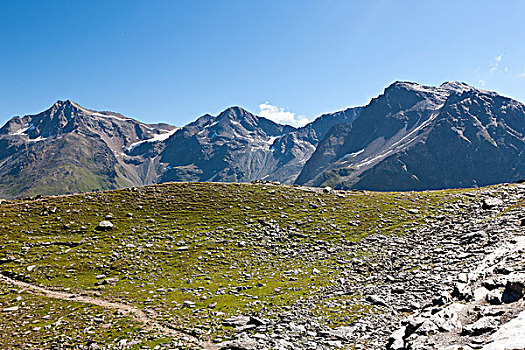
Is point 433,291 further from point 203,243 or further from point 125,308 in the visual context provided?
point 203,243

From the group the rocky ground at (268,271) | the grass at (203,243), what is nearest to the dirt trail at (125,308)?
the rocky ground at (268,271)

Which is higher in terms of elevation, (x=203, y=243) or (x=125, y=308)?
(x=203, y=243)

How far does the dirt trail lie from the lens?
20737mm

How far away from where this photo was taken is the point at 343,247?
124 feet

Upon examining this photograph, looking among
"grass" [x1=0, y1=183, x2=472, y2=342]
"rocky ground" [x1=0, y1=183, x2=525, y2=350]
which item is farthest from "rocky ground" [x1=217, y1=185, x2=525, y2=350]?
"grass" [x1=0, y1=183, x2=472, y2=342]

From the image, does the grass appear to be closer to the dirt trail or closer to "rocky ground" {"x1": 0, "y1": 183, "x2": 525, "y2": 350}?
"rocky ground" {"x1": 0, "y1": 183, "x2": 525, "y2": 350}

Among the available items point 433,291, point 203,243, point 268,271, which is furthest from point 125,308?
point 433,291

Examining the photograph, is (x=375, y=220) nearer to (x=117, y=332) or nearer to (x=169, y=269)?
(x=169, y=269)

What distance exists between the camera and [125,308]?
2598 centimetres

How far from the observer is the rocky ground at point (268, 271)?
64.6ft

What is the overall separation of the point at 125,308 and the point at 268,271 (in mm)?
14880

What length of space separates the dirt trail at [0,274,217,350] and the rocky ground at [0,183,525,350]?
0.15 metres

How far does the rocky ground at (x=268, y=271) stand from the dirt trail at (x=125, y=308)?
15cm

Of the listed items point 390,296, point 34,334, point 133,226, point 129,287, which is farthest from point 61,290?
point 390,296
